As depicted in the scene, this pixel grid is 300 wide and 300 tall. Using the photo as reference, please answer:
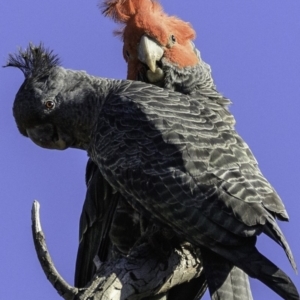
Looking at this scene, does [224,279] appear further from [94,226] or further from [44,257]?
[94,226]

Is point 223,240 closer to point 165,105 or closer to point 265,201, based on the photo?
point 265,201

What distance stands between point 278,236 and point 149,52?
3020 mm

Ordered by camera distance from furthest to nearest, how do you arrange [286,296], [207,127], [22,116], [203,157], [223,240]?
[22,116] → [207,127] → [203,157] → [223,240] → [286,296]

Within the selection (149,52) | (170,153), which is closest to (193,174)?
(170,153)

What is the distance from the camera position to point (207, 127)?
8344 millimetres

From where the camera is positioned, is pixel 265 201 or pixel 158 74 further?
pixel 158 74

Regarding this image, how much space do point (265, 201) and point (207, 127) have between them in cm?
120

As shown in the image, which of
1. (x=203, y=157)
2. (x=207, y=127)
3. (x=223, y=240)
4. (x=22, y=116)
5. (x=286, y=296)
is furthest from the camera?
(x=22, y=116)

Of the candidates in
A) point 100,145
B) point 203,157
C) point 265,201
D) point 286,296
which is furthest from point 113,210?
point 286,296

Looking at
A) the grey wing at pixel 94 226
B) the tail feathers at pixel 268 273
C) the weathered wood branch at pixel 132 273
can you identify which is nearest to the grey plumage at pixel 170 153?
the tail feathers at pixel 268 273

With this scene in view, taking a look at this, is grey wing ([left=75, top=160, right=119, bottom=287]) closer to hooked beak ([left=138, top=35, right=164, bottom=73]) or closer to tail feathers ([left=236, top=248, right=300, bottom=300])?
hooked beak ([left=138, top=35, right=164, bottom=73])

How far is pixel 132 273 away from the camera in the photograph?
766cm

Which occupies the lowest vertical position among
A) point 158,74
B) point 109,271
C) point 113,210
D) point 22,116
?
point 109,271

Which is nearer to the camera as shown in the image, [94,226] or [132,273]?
[132,273]
